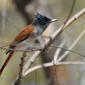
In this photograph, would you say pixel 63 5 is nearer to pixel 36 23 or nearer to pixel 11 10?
pixel 11 10

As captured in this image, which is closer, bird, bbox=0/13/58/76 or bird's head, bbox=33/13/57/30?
bird, bbox=0/13/58/76

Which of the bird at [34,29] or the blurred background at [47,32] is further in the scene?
the blurred background at [47,32]

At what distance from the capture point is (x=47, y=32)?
218 inches

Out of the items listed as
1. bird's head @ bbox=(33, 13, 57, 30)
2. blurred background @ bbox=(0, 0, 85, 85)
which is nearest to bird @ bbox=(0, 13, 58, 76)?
bird's head @ bbox=(33, 13, 57, 30)

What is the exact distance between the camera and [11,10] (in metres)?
7.02

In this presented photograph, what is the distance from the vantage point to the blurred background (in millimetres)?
4887

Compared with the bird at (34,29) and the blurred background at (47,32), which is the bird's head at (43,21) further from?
the blurred background at (47,32)

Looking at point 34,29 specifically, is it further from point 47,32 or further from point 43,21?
point 47,32

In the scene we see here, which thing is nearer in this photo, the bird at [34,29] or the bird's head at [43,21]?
the bird at [34,29]

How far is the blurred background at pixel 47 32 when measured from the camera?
489cm

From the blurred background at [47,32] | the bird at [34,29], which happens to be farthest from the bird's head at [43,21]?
the blurred background at [47,32]

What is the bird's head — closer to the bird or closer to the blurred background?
the bird

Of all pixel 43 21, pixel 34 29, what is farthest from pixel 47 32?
pixel 34 29

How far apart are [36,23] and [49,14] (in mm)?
921
